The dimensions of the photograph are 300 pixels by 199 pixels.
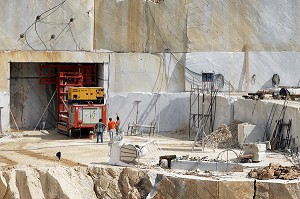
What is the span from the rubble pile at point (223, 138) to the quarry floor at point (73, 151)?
0.78 m

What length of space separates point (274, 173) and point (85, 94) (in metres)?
13.8

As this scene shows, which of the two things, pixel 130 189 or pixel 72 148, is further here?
pixel 72 148

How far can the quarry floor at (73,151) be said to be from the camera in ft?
99.8

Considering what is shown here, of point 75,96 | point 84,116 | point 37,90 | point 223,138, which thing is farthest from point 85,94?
point 223,138

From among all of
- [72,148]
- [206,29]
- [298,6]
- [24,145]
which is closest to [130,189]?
[72,148]

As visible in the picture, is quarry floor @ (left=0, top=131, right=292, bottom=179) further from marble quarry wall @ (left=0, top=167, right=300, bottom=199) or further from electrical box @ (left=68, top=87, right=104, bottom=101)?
electrical box @ (left=68, top=87, right=104, bottom=101)

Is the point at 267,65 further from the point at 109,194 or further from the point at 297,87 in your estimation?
the point at 109,194

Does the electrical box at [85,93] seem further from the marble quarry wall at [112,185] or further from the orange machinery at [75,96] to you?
the marble quarry wall at [112,185]

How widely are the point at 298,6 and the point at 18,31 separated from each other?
15469mm

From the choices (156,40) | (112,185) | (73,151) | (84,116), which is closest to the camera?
(112,185)

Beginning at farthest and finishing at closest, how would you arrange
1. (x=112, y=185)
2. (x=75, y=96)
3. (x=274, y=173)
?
(x=75, y=96) < (x=112, y=185) < (x=274, y=173)

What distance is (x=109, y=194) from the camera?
28766 mm

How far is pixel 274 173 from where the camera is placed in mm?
27844

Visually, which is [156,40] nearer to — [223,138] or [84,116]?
[84,116]
